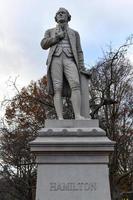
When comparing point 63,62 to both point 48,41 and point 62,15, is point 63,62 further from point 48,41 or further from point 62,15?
point 62,15

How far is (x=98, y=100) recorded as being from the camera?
22.6m

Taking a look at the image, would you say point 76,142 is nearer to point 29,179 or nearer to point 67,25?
point 67,25

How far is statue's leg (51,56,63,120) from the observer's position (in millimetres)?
9336

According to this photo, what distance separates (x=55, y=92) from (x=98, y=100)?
13334 millimetres

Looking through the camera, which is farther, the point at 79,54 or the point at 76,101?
the point at 79,54

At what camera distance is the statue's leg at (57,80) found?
368 inches

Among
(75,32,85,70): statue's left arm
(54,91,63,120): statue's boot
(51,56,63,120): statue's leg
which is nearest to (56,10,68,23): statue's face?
(75,32,85,70): statue's left arm

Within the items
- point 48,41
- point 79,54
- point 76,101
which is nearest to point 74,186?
Result: point 76,101

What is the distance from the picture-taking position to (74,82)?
30.4ft

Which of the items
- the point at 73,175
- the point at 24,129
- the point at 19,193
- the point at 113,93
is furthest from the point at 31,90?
the point at 73,175

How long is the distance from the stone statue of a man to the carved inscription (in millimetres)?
1611

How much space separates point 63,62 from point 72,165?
2.61m

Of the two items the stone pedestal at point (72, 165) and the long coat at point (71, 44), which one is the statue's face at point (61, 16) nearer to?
the long coat at point (71, 44)

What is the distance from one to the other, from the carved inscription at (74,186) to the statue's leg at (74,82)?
5.23ft
